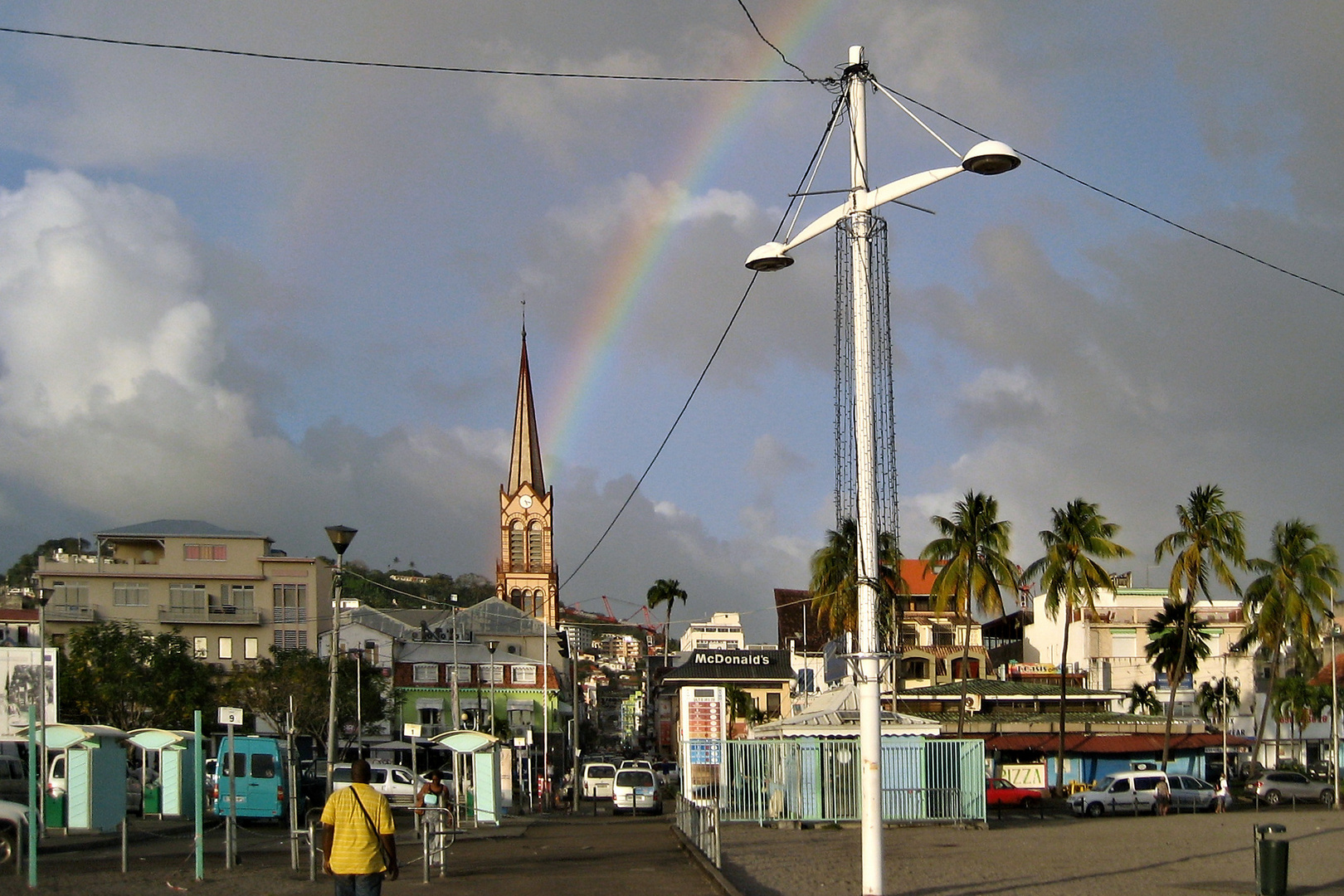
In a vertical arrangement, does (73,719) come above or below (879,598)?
below

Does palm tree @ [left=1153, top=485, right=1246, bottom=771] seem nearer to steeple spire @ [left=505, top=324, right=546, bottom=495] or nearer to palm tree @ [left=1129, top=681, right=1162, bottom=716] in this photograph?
palm tree @ [left=1129, top=681, right=1162, bottom=716]

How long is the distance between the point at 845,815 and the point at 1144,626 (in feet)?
189

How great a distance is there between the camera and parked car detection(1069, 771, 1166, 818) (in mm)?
44094

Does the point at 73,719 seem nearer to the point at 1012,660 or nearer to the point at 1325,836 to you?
the point at 1325,836

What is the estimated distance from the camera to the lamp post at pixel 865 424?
14.9 meters

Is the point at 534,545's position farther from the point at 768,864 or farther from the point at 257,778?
the point at 768,864

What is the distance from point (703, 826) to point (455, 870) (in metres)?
4.41

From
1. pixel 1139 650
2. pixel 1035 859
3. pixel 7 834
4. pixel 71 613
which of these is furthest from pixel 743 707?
pixel 7 834

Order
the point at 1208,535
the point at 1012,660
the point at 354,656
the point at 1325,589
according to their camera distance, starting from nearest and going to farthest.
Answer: the point at 1208,535 < the point at 1325,589 < the point at 354,656 < the point at 1012,660

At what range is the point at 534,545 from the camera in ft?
439

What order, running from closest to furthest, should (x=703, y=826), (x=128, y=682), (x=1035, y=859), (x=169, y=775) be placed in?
(x=703, y=826)
(x=1035, y=859)
(x=169, y=775)
(x=128, y=682)

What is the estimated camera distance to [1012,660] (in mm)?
96000

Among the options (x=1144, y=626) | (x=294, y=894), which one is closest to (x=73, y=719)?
(x=294, y=894)

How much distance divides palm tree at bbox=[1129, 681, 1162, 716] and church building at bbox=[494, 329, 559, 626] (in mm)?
63664
